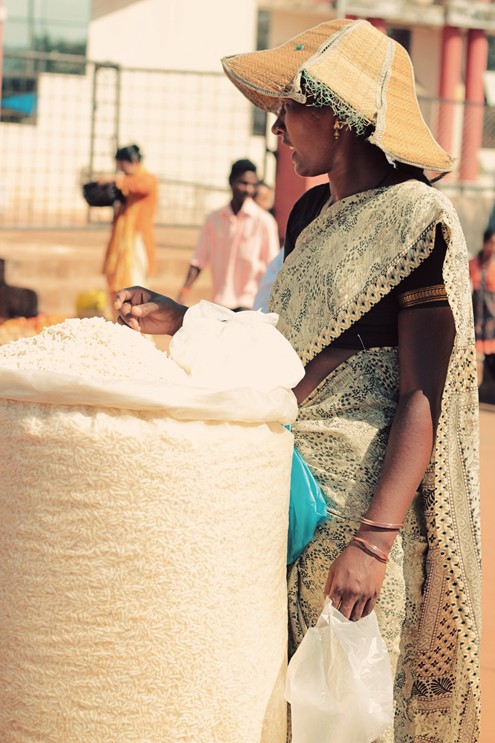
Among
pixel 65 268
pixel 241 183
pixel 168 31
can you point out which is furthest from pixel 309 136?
pixel 168 31

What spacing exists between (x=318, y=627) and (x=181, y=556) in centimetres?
36

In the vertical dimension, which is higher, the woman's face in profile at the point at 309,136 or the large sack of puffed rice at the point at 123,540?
the woman's face in profile at the point at 309,136

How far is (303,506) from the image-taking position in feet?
6.79

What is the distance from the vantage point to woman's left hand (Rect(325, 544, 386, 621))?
1973mm

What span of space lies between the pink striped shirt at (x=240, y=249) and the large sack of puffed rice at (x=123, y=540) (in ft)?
21.3

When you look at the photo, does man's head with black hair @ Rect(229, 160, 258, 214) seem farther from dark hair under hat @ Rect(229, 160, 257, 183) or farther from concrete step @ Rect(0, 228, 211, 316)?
concrete step @ Rect(0, 228, 211, 316)

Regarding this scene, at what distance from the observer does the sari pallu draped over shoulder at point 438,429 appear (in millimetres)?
2070

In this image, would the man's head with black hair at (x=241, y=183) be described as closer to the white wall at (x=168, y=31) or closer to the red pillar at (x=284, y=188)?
the red pillar at (x=284, y=188)

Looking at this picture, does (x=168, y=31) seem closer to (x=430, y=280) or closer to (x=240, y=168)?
(x=240, y=168)

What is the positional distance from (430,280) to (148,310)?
54 centimetres

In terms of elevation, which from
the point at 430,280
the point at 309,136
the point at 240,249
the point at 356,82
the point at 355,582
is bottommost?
the point at 240,249

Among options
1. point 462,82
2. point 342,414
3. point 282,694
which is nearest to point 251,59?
point 342,414

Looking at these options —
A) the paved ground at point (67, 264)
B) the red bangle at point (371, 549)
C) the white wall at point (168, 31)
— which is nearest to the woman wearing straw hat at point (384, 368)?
the red bangle at point (371, 549)

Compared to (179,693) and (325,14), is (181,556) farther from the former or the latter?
(325,14)
